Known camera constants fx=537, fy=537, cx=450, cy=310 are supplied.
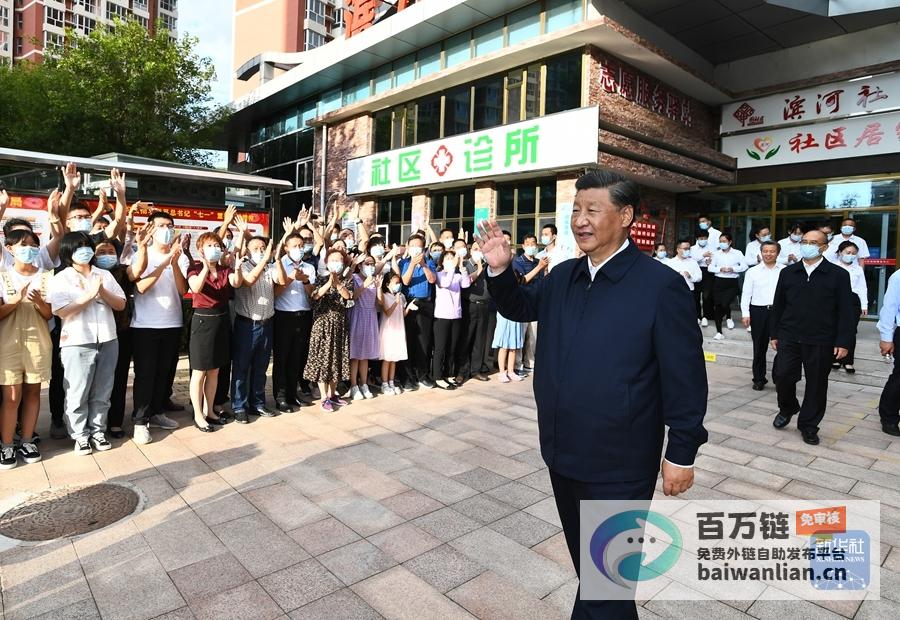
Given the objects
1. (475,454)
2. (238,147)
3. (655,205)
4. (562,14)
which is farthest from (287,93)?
(475,454)

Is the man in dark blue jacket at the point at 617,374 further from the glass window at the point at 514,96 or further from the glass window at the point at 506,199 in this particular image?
the glass window at the point at 514,96

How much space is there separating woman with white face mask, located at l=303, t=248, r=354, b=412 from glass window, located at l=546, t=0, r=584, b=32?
10056 millimetres

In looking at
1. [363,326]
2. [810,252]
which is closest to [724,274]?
[810,252]

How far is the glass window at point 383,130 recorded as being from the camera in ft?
60.3

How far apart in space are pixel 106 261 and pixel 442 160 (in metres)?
11.8

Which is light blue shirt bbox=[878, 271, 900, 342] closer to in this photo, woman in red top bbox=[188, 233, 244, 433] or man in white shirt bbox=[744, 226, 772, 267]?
man in white shirt bbox=[744, 226, 772, 267]

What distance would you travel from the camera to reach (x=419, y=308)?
7504 millimetres

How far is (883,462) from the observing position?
5.01 metres

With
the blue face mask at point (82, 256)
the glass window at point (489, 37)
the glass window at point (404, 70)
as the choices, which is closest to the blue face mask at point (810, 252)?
the blue face mask at point (82, 256)

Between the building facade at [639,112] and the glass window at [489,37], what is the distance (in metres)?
0.04

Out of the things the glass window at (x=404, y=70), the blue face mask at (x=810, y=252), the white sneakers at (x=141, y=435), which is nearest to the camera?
the white sneakers at (x=141, y=435)

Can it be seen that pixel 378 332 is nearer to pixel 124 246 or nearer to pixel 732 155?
→ pixel 124 246

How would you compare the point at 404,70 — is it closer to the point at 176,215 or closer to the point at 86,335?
the point at 176,215

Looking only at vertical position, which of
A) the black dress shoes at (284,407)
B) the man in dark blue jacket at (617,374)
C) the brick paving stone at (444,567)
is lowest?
the brick paving stone at (444,567)
